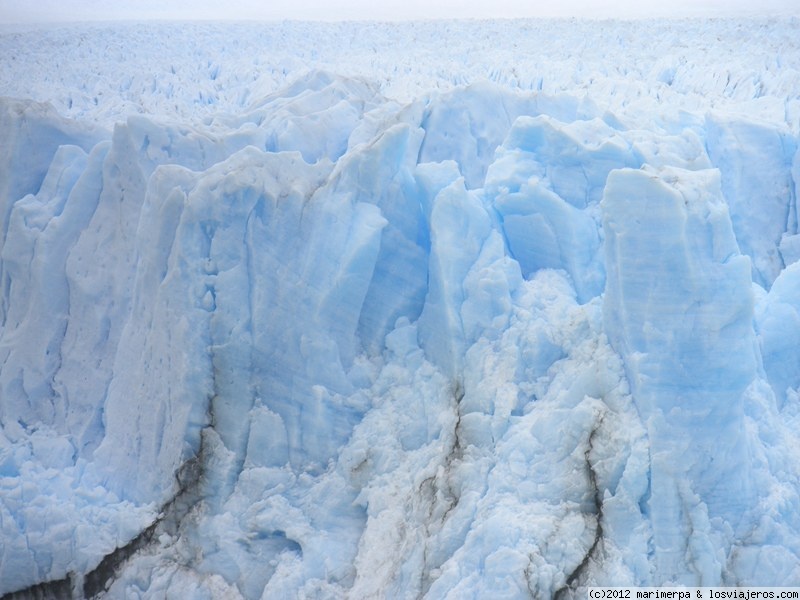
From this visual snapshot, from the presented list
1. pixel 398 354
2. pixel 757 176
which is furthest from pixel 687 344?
pixel 757 176

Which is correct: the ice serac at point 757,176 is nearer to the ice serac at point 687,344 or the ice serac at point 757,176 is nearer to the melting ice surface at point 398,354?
the melting ice surface at point 398,354

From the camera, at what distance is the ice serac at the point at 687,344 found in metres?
3.96

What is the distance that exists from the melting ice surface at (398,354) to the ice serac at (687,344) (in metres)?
0.01

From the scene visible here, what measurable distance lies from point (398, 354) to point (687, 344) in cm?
179

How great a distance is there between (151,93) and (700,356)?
23.4ft

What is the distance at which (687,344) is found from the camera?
13.3 feet

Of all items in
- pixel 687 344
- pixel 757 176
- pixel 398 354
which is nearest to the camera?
pixel 687 344

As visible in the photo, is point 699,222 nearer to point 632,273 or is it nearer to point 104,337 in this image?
point 632,273

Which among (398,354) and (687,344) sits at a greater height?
(687,344)

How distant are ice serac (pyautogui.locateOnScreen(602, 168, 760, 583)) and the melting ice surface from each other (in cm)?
1

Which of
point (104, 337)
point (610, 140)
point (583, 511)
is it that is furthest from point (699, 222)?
point (104, 337)

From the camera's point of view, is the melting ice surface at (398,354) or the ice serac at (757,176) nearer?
the melting ice surface at (398,354)

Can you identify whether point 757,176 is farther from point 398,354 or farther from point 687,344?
point 398,354

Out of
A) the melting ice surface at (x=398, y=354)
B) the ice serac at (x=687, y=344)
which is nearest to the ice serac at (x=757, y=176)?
the melting ice surface at (x=398, y=354)
